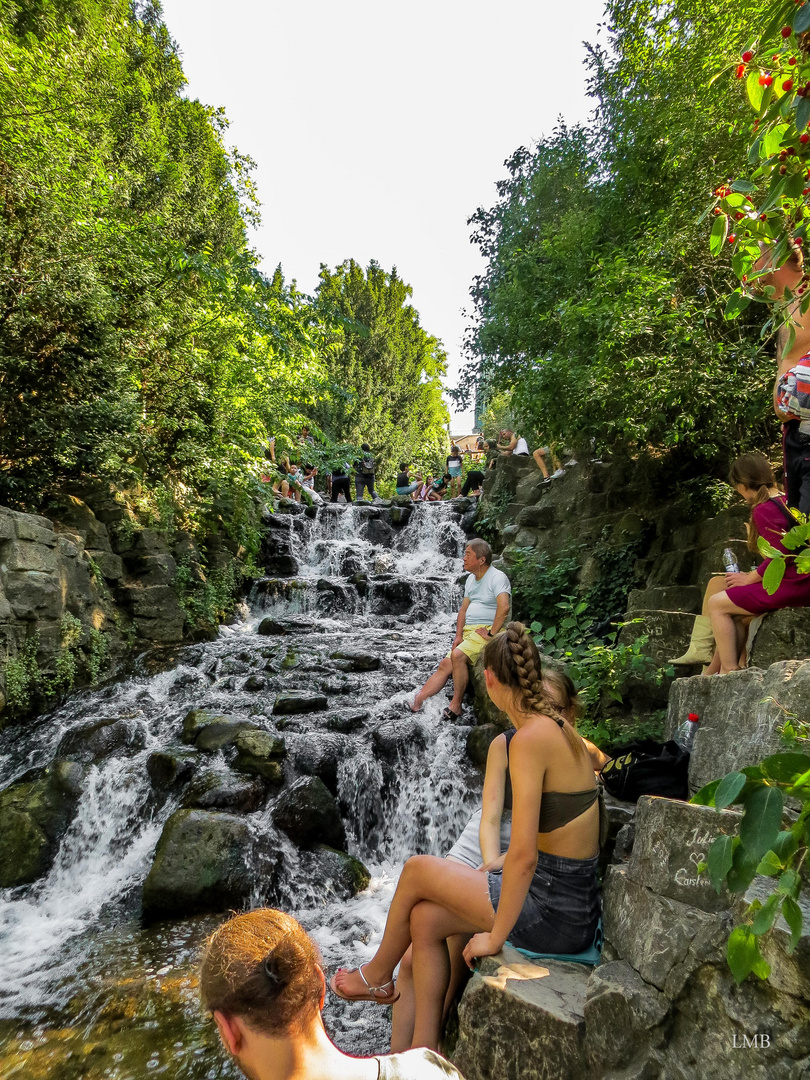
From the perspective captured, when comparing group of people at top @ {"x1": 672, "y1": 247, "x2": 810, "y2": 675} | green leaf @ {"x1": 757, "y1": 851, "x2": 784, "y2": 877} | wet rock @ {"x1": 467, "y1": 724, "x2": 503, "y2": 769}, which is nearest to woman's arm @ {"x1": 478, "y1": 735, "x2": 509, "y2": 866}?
group of people at top @ {"x1": 672, "y1": 247, "x2": 810, "y2": 675}

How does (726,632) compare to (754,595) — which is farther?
(726,632)

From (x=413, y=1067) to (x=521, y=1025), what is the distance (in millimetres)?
1037

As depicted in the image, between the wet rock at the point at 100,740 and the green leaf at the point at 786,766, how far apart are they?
626 cm

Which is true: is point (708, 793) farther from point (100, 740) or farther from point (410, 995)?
point (100, 740)

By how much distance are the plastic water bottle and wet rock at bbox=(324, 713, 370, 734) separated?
3715mm

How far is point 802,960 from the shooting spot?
1.46 m

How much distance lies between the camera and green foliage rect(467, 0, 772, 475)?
5.48 m

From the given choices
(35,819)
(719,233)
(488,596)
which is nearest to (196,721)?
(35,819)

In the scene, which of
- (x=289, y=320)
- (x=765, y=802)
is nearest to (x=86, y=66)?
(x=289, y=320)

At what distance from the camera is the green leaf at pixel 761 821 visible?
878 mm

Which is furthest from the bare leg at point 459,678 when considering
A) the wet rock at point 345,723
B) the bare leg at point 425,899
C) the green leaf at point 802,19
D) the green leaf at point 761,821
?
the green leaf at point 802,19

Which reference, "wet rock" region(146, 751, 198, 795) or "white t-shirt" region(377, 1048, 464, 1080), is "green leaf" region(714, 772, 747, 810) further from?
"wet rock" region(146, 751, 198, 795)

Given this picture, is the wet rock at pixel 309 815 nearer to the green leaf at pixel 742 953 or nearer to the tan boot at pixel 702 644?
the tan boot at pixel 702 644

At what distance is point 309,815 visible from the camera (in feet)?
15.8
